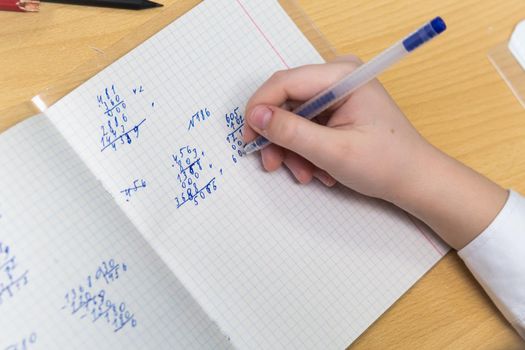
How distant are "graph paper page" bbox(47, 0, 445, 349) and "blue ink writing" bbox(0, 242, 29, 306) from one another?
0.10m

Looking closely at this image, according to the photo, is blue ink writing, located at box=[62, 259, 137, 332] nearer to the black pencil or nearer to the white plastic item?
the black pencil

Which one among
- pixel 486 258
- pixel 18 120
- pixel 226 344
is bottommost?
pixel 486 258

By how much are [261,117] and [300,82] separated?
0.06m

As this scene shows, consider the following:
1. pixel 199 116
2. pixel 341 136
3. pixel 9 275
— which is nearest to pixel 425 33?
pixel 341 136

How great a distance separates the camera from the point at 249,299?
48 centimetres

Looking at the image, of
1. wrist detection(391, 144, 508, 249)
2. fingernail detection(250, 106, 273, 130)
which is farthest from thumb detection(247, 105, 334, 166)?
wrist detection(391, 144, 508, 249)

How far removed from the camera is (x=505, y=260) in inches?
20.1

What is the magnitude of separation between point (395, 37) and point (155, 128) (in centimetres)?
30

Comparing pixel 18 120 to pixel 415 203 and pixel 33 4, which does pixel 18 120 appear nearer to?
pixel 33 4

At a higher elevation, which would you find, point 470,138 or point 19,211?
point 19,211

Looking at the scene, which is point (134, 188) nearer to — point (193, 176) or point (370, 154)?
point (193, 176)

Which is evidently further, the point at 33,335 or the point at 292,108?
the point at 292,108

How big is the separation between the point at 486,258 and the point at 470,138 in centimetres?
14

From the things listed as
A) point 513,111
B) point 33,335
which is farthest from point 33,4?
point 513,111
